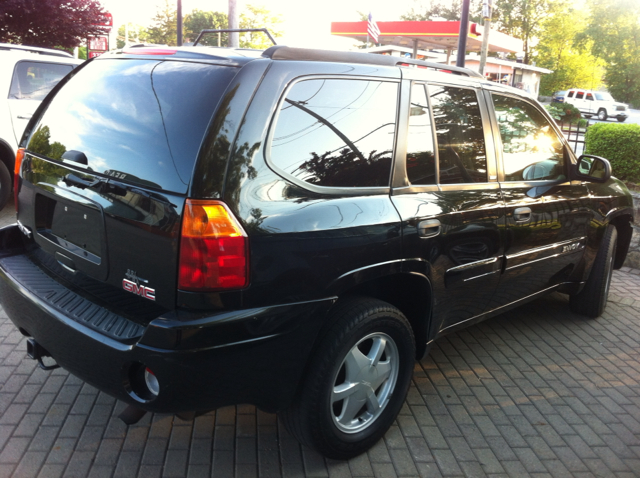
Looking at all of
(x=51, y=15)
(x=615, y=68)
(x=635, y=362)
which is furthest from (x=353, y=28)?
(x=635, y=362)

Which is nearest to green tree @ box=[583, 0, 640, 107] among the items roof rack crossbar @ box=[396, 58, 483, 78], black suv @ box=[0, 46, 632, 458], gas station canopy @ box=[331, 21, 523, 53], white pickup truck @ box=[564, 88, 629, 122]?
white pickup truck @ box=[564, 88, 629, 122]

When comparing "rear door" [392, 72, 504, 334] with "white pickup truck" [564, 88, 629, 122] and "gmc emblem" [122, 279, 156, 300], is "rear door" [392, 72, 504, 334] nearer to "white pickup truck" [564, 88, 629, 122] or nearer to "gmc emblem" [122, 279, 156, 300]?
"gmc emblem" [122, 279, 156, 300]

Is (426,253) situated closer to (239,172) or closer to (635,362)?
(239,172)

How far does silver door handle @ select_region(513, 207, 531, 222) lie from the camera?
11.6 ft

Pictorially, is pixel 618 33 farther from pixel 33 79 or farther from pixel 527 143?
pixel 527 143

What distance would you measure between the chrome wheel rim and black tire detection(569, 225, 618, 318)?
2575 millimetres

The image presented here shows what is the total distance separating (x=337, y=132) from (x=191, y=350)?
1113mm

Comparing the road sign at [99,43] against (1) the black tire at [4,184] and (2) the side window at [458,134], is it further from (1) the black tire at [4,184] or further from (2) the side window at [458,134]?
(2) the side window at [458,134]

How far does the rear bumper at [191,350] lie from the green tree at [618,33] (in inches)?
1718

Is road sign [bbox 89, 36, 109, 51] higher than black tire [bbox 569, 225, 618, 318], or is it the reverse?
road sign [bbox 89, 36, 109, 51]

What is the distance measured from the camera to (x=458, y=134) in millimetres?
3252

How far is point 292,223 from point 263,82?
57cm

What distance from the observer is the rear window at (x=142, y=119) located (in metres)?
2.29

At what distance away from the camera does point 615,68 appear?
150 feet
